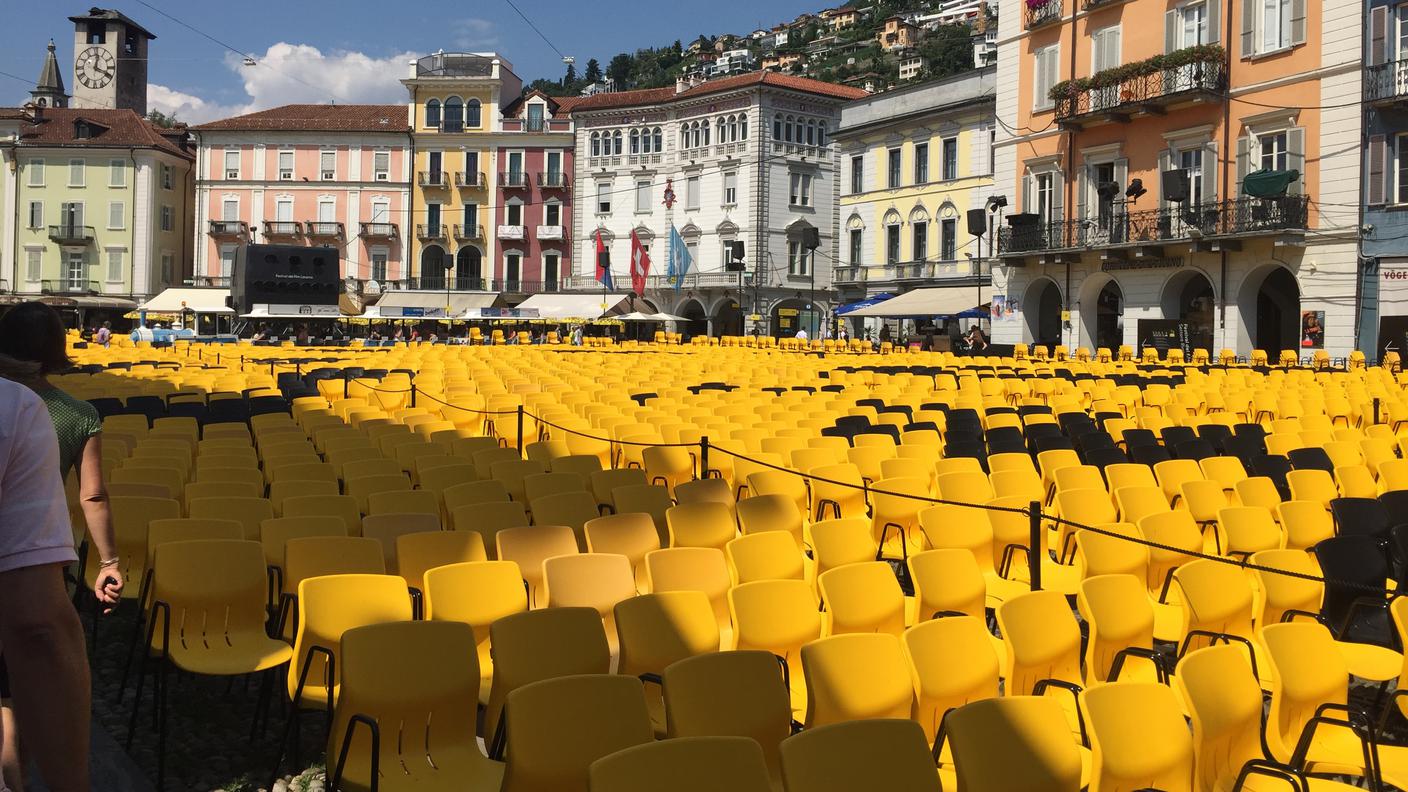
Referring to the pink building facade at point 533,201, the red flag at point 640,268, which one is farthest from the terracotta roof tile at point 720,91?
the red flag at point 640,268

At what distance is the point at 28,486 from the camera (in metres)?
3.01

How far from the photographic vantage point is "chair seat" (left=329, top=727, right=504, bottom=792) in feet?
13.4

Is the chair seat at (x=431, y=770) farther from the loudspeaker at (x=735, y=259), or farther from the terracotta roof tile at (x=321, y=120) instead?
the terracotta roof tile at (x=321, y=120)

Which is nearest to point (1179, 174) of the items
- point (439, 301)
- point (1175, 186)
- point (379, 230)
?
point (1175, 186)

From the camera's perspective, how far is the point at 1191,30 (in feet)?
103

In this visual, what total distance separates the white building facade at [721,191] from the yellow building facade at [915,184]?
464 cm

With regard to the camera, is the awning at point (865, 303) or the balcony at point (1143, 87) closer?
the balcony at point (1143, 87)

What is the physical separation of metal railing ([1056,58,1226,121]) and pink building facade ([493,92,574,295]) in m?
33.7

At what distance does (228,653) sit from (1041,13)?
35725mm

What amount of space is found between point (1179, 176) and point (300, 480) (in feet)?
92.6

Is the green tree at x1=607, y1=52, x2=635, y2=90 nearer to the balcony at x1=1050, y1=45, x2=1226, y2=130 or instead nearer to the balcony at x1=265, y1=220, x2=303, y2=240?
the balcony at x1=265, y1=220, x2=303, y2=240

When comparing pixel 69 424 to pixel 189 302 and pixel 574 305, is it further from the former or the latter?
pixel 189 302

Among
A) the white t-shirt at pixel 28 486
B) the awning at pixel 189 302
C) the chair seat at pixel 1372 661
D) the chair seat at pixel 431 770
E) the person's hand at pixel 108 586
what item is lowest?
the chair seat at pixel 431 770

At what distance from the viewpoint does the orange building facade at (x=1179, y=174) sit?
27.8 meters
